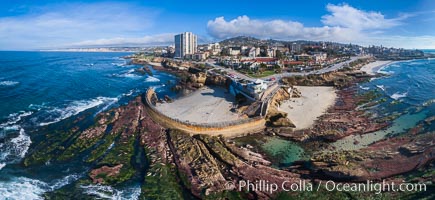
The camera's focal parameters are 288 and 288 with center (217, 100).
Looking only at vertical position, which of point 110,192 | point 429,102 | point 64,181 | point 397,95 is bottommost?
point 110,192

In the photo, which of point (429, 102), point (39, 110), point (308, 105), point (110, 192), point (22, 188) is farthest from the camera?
point (429, 102)

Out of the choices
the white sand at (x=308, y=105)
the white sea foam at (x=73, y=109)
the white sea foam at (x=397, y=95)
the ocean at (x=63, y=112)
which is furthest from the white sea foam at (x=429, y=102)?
the white sea foam at (x=73, y=109)

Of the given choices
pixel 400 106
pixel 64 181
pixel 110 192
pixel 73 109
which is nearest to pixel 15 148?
pixel 64 181

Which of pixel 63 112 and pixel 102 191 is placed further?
pixel 63 112

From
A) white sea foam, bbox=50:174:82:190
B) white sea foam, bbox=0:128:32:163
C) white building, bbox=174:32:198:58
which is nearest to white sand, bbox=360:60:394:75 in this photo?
white building, bbox=174:32:198:58

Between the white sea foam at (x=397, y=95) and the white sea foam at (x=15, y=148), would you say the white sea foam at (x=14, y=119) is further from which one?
the white sea foam at (x=397, y=95)

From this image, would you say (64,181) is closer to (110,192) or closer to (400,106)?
(110,192)

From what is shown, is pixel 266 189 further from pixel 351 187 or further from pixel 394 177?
pixel 394 177
